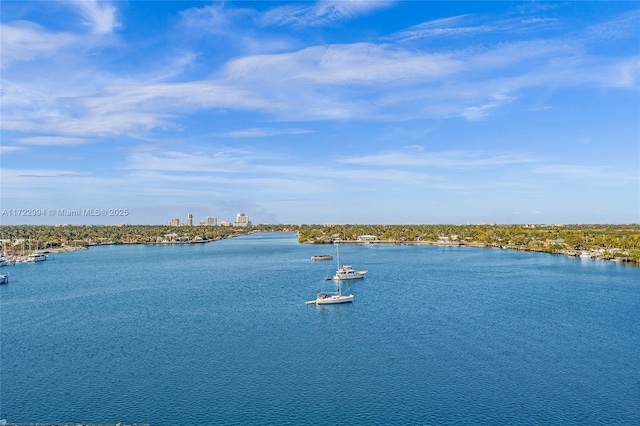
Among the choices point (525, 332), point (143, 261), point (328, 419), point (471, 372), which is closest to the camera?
point (328, 419)

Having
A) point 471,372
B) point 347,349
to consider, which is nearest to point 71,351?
point 347,349

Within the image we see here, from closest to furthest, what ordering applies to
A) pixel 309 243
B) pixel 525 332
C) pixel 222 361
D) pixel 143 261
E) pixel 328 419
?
pixel 328 419, pixel 222 361, pixel 525 332, pixel 143 261, pixel 309 243

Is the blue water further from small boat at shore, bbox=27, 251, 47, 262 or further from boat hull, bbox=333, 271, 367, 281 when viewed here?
small boat at shore, bbox=27, 251, 47, 262

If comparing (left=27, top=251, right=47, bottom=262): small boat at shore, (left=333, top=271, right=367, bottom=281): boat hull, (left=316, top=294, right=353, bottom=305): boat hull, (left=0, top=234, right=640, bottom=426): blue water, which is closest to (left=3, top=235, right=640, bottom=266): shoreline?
(left=27, top=251, right=47, bottom=262): small boat at shore

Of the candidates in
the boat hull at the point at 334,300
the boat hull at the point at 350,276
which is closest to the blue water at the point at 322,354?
the boat hull at the point at 334,300

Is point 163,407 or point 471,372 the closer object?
point 163,407

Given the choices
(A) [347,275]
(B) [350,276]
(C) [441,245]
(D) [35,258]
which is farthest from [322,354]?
(C) [441,245]

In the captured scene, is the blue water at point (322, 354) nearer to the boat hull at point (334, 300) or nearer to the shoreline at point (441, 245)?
the boat hull at point (334, 300)

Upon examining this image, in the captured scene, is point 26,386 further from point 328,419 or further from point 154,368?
point 328,419

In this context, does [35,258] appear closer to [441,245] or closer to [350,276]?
[350,276]

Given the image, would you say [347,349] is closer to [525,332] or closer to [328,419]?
[328,419]
